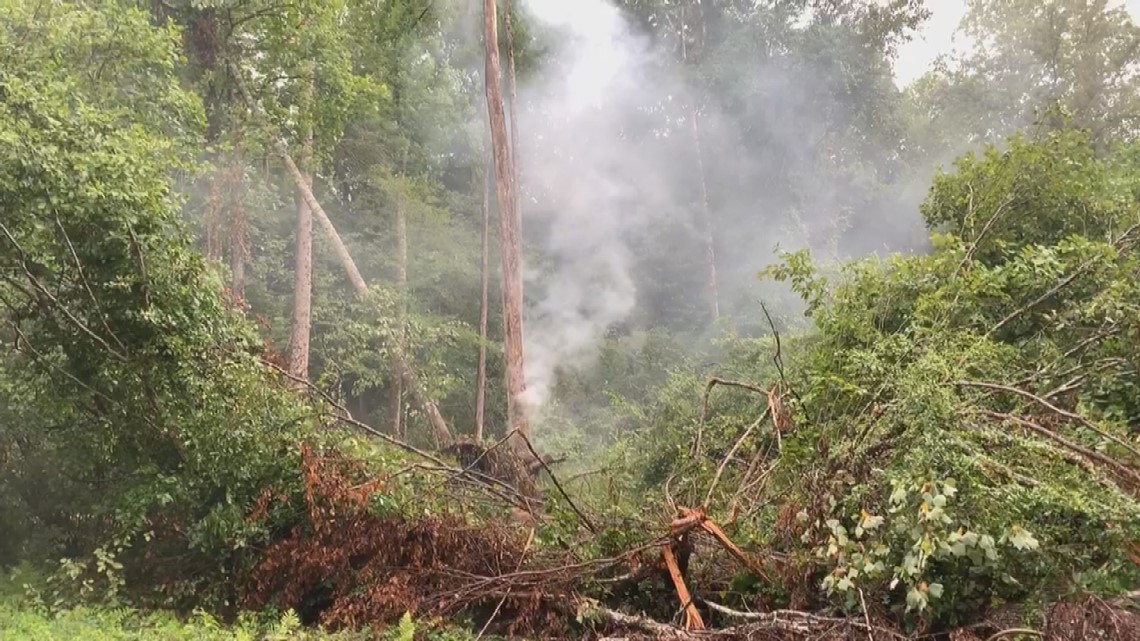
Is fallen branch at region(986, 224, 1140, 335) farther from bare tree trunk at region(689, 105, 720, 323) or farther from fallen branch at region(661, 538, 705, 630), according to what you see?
bare tree trunk at region(689, 105, 720, 323)

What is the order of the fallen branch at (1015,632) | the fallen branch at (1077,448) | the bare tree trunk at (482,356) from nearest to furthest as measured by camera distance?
the fallen branch at (1015,632) → the fallen branch at (1077,448) → the bare tree trunk at (482,356)

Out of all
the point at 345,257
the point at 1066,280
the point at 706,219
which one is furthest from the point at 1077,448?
the point at 706,219

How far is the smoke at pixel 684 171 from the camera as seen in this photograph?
25.2 m

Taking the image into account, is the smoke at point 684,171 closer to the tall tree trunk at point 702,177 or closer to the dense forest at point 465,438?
the tall tree trunk at point 702,177

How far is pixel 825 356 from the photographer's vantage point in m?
6.04

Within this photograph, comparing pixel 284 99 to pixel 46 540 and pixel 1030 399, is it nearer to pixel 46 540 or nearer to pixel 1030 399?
pixel 46 540

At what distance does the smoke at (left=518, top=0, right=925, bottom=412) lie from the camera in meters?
25.2

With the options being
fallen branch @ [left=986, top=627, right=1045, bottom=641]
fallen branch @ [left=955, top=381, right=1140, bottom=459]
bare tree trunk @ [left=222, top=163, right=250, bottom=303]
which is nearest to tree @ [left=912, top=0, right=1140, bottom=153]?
fallen branch @ [left=955, top=381, right=1140, bottom=459]

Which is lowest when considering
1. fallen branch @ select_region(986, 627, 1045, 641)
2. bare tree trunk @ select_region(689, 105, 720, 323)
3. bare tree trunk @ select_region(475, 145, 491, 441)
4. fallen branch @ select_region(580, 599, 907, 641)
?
fallen branch @ select_region(580, 599, 907, 641)

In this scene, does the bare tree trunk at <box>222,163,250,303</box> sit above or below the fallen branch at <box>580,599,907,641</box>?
above

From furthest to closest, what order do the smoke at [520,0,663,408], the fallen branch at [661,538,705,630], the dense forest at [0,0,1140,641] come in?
the smoke at [520,0,663,408] → the fallen branch at [661,538,705,630] → the dense forest at [0,0,1140,641]

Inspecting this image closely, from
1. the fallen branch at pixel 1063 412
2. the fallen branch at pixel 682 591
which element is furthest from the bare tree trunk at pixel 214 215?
the fallen branch at pixel 1063 412

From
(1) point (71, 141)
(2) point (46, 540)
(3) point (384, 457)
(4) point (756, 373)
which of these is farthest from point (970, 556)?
(4) point (756, 373)

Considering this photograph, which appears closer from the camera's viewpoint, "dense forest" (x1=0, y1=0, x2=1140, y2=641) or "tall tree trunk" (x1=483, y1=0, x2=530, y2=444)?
"dense forest" (x1=0, y1=0, x2=1140, y2=641)
